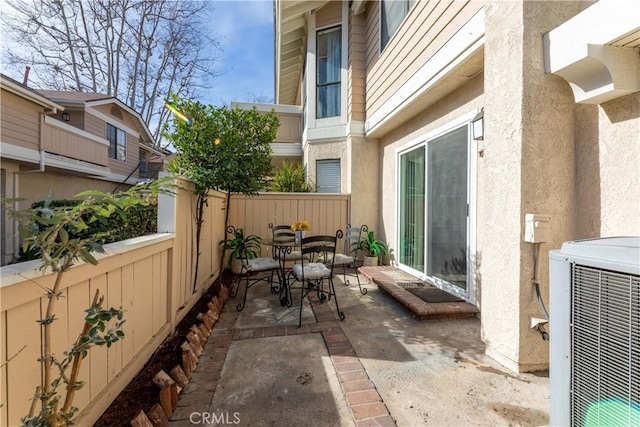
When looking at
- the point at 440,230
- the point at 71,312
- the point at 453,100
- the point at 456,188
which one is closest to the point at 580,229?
the point at 456,188

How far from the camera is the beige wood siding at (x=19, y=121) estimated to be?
7223 mm

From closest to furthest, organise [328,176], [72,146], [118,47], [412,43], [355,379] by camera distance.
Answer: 1. [355,379]
2. [412,43]
3. [328,176]
4. [72,146]
5. [118,47]

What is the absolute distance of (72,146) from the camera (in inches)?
373

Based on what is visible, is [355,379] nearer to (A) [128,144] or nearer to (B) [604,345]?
(B) [604,345]

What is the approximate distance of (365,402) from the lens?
73.1 inches

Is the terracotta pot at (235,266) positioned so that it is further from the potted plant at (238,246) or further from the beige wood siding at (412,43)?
the beige wood siding at (412,43)

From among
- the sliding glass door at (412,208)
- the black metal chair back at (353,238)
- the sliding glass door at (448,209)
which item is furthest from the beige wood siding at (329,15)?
the black metal chair back at (353,238)

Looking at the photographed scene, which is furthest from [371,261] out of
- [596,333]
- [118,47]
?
[118,47]

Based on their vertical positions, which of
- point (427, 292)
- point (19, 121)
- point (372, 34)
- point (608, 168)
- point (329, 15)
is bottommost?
point (427, 292)

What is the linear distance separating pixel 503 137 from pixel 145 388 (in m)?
3.20

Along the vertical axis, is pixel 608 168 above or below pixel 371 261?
above

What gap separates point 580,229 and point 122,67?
1767 centimetres

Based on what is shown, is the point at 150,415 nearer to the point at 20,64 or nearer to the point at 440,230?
the point at 440,230

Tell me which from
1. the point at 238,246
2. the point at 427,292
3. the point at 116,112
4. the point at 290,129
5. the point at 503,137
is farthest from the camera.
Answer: the point at 116,112
